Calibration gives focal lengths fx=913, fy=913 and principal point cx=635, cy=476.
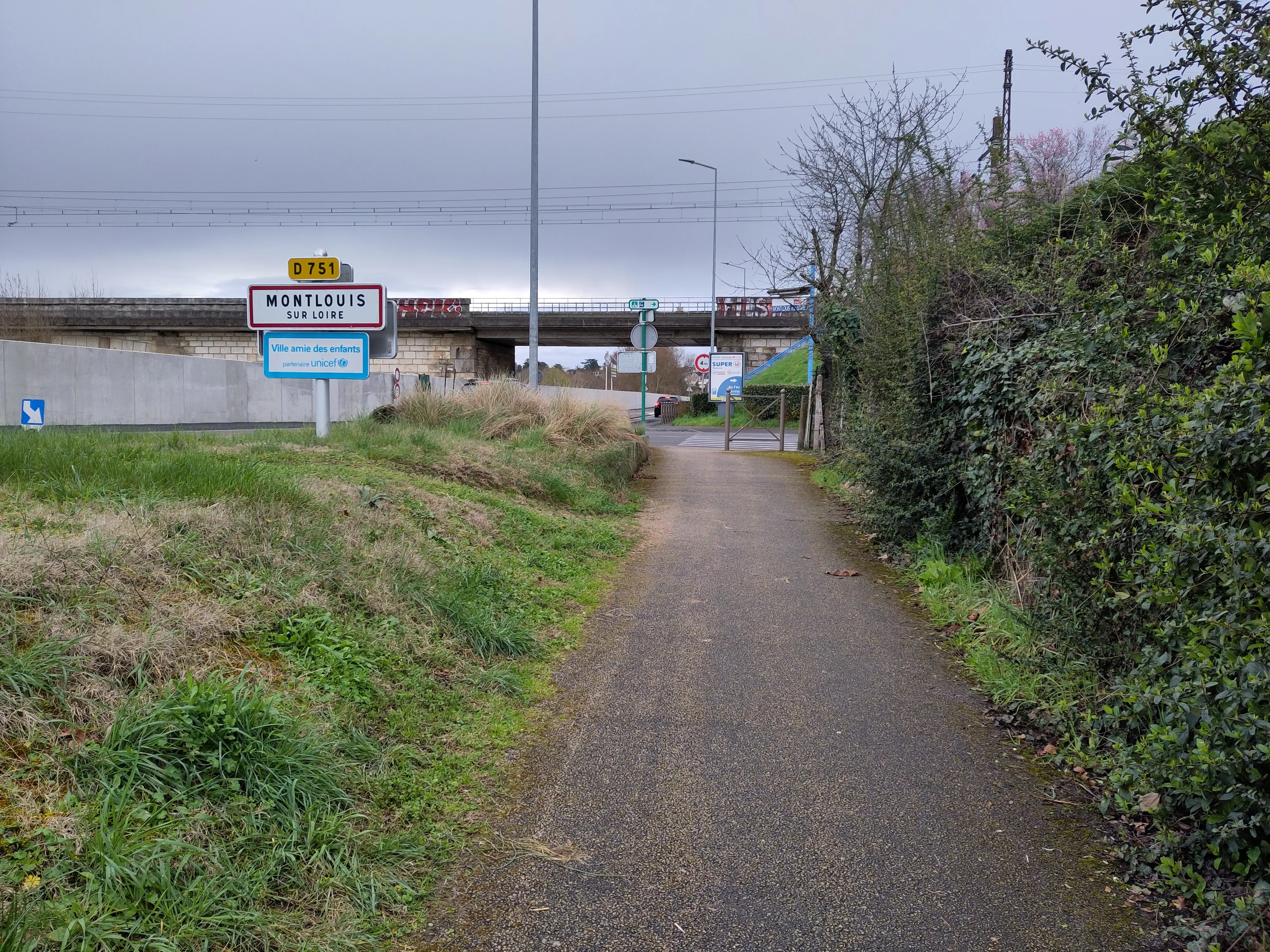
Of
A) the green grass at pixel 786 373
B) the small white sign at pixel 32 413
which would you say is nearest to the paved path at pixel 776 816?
the small white sign at pixel 32 413

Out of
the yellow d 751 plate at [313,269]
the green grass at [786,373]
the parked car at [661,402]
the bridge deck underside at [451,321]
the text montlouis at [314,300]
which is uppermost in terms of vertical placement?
the bridge deck underside at [451,321]

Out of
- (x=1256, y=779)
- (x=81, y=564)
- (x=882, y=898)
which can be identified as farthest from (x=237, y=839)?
(x=1256, y=779)

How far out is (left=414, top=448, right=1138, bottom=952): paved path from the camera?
287cm

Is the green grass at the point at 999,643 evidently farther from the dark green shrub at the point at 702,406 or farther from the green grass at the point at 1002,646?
the dark green shrub at the point at 702,406

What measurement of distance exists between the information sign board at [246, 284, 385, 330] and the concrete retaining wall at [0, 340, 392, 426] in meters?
2.36

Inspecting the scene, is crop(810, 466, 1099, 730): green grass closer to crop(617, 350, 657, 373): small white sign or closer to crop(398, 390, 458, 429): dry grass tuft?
crop(398, 390, 458, 429): dry grass tuft

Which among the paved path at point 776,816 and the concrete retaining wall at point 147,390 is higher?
the concrete retaining wall at point 147,390

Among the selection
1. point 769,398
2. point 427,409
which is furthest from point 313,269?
point 769,398

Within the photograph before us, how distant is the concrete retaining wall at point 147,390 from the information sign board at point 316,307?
2357 millimetres

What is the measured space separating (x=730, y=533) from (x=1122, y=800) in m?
6.64

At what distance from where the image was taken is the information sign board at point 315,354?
10.5 m

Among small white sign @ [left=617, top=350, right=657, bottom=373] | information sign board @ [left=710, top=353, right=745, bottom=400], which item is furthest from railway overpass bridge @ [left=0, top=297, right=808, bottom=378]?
small white sign @ [left=617, top=350, right=657, bottom=373]

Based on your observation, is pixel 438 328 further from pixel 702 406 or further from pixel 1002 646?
pixel 1002 646

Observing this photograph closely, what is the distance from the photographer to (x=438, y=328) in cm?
5619
